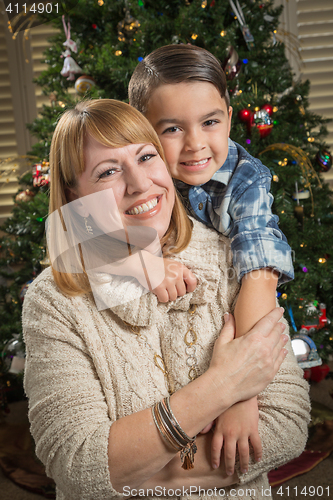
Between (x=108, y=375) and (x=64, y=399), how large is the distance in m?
0.10

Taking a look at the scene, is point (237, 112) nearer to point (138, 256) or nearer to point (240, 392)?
point (138, 256)

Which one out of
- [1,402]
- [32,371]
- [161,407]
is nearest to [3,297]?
[1,402]

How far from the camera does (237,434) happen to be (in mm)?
711

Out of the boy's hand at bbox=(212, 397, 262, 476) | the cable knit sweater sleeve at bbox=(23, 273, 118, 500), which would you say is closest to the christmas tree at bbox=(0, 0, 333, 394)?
the boy's hand at bbox=(212, 397, 262, 476)

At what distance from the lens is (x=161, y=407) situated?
68 cm

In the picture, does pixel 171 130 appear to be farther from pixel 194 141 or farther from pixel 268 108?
pixel 268 108

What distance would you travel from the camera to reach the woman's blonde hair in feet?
2.33

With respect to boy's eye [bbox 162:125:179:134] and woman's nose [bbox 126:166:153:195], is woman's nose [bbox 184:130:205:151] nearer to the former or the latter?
boy's eye [bbox 162:125:179:134]

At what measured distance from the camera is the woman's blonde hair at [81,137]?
71 cm

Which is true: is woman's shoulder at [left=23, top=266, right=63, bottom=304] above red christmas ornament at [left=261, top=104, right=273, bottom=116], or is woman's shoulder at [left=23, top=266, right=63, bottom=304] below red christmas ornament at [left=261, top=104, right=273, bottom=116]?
below

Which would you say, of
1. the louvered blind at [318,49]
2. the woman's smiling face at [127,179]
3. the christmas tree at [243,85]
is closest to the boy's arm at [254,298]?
the woman's smiling face at [127,179]

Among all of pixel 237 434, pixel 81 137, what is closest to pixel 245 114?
pixel 81 137

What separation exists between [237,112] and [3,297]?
1.58 metres

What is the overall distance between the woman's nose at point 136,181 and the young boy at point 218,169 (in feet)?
0.45
